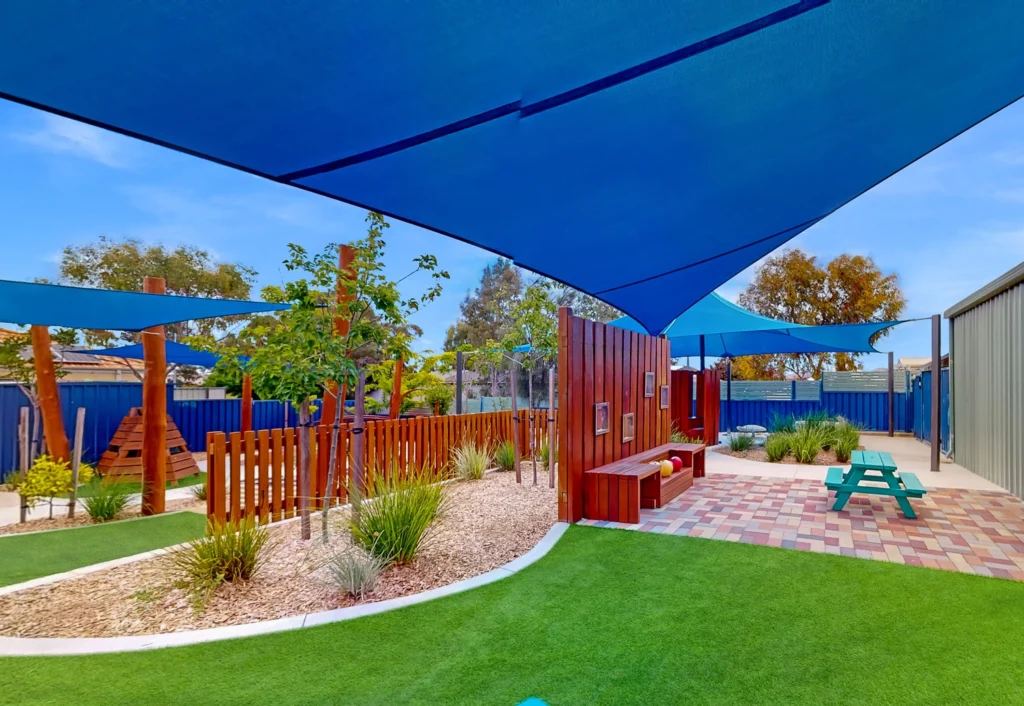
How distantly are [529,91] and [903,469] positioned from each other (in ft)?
29.2

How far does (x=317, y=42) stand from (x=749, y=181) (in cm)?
284

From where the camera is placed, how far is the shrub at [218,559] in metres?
3.52

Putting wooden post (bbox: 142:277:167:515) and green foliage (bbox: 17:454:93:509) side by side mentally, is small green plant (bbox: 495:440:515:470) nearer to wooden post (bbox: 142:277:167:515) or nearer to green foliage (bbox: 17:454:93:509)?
wooden post (bbox: 142:277:167:515)

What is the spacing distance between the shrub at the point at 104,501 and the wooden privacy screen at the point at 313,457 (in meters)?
1.05

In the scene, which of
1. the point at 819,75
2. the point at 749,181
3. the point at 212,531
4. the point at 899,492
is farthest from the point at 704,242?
the point at 212,531

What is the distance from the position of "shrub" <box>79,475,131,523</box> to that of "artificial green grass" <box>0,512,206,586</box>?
34cm

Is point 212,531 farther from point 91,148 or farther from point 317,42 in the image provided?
point 91,148

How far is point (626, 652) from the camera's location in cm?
271

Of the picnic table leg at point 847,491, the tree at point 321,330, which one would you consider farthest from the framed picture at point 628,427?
the tree at point 321,330

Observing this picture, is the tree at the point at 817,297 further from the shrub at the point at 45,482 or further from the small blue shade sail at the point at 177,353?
the shrub at the point at 45,482

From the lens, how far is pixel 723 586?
11.7 ft

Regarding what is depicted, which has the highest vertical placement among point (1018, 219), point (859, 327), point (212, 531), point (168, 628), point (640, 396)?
point (1018, 219)

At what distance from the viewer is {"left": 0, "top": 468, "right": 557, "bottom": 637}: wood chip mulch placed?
316 cm

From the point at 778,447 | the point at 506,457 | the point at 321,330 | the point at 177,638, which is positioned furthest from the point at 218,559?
the point at 778,447
